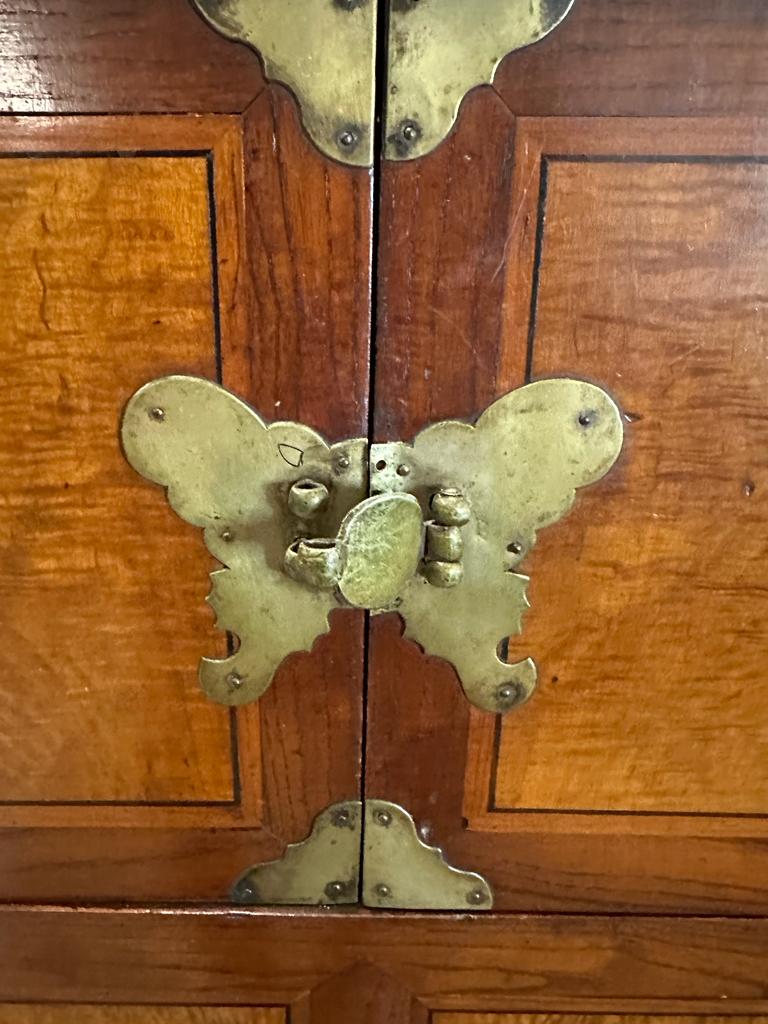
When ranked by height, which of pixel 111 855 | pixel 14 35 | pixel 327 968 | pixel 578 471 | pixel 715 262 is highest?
pixel 14 35

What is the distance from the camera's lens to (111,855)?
0.65m

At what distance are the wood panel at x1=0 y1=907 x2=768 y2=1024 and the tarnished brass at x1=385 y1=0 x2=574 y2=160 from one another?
53 cm

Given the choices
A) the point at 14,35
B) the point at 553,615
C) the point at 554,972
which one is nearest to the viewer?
the point at 14,35

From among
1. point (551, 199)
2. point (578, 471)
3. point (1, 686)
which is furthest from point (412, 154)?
point (1, 686)

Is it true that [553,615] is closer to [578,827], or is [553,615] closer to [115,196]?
[578,827]

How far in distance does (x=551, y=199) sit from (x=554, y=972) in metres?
0.55

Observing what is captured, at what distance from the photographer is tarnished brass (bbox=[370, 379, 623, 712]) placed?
0.53m

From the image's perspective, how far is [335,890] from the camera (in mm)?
656

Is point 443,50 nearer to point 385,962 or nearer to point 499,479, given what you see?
point 499,479

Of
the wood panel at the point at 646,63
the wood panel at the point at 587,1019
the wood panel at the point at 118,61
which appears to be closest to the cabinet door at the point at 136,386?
the wood panel at the point at 118,61

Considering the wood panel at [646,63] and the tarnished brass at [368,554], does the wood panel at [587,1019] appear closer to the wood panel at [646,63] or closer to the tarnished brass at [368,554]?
the tarnished brass at [368,554]

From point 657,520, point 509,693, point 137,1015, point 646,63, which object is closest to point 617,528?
point 657,520

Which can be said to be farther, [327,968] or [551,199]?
[327,968]

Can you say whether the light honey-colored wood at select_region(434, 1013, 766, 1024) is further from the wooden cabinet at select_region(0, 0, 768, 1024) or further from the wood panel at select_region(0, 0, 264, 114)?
the wood panel at select_region(0, 0, 264, 114)
